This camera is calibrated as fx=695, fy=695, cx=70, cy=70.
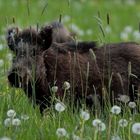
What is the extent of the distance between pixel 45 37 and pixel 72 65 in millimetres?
442

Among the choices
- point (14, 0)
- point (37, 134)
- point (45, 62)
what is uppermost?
point (14, 0)

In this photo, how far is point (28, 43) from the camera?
25.8 feet

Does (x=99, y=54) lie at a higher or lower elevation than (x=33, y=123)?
higher

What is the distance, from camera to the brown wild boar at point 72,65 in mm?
7668

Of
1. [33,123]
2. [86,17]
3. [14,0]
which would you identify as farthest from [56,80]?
[14,0]

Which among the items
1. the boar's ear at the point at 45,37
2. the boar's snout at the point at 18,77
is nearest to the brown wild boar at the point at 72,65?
the boar's ear at the point at 45,37

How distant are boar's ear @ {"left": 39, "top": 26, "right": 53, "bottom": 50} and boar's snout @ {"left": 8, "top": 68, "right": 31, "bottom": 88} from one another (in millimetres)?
673

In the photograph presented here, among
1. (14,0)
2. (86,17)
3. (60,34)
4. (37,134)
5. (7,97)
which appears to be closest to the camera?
(37,134)

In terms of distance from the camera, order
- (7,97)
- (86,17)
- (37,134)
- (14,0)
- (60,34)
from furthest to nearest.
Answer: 1. (14,0)
2. (86,17)
3. (60,34)
4. (7,97)
5. (37,134)

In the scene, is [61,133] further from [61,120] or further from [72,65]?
[72,65]

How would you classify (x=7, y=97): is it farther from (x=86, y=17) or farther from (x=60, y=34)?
(x=86, y=17)

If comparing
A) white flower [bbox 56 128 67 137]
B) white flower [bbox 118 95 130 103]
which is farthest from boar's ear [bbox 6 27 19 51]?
white flower [bbox 56 128 67 137]

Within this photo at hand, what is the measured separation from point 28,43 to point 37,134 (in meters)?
2.13

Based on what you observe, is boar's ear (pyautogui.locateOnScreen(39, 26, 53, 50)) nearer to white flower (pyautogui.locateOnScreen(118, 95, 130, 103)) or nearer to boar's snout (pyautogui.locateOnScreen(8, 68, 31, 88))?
boar's snout (pyautogui.locateOnScreen(8, 68, 31, 88))
